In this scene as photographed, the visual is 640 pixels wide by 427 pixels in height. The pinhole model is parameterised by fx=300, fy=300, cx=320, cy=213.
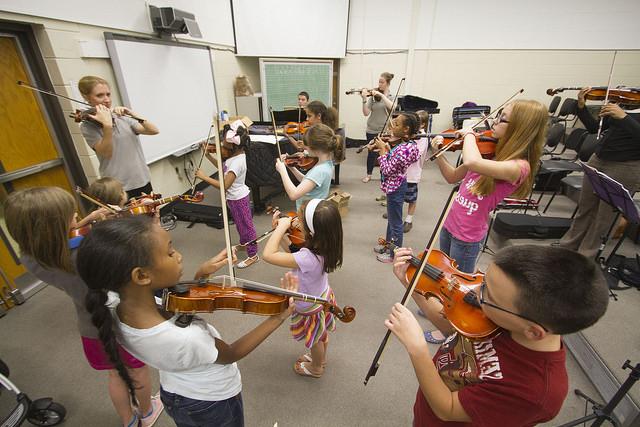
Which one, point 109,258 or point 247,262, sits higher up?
point 109,258

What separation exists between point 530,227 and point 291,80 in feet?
16.3

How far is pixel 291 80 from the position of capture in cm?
615

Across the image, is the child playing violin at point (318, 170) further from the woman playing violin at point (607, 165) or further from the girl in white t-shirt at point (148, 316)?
the woman playing violin at point (607, 165)

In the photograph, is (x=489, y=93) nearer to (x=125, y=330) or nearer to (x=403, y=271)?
(x=403, y=271)

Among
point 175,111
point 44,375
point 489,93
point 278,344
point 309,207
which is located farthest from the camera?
point 489,93

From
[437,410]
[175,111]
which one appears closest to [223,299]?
[437,410]

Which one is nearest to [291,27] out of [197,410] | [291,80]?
[291,80]

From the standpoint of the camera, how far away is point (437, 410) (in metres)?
0.86

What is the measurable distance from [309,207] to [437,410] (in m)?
0.95

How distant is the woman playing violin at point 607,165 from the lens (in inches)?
94.5

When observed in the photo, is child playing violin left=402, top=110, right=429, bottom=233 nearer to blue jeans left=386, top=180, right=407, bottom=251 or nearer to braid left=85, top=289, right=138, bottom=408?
blue jeans left=386, top=180, right=407, bottom=251

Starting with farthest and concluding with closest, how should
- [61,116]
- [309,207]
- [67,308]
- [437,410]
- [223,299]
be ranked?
1. [61,116]
2. [67,308]
3. [309,207]
4. [223,299]
5. [437,410]

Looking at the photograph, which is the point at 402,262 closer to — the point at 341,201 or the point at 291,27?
the point at 341,201

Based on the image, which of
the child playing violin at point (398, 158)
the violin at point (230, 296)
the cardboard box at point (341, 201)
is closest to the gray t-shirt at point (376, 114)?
the cardboard box at point (341, 201)
